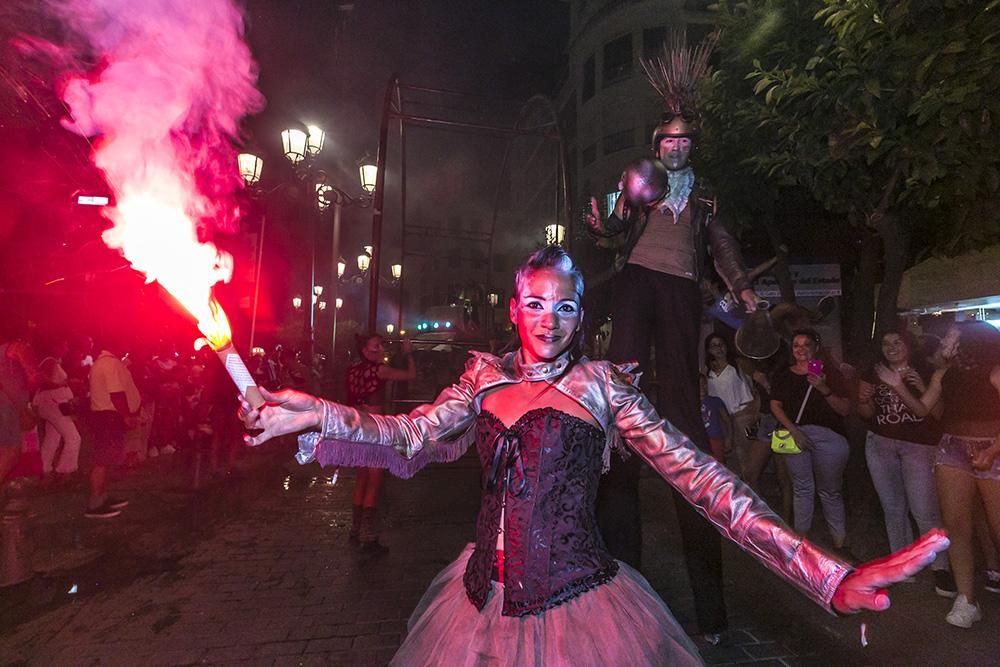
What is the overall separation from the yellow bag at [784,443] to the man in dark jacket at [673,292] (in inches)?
108

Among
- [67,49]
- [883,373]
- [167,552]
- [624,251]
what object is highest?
[67,49]

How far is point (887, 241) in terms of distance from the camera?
22.9ft

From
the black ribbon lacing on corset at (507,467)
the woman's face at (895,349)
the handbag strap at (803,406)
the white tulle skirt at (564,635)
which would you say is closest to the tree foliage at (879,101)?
the woman's face at (895,349)

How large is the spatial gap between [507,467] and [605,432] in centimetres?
47

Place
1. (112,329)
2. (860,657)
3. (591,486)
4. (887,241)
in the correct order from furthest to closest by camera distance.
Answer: (112,329), (887,241), (860,657), (591,486)

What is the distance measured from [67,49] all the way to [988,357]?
311 inches

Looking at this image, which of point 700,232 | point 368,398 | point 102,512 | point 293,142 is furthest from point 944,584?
point 293,142

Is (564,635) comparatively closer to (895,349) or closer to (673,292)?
(673,292)

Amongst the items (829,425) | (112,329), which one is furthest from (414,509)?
(112,329)

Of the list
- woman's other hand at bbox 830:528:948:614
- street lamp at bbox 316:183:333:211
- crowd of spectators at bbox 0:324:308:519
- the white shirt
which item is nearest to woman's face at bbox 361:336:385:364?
crowd of spectators at bbox 0:324:308:519

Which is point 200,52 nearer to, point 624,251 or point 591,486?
point 624,251

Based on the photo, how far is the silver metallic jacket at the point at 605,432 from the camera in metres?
1.85

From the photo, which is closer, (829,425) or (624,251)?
(624,251)

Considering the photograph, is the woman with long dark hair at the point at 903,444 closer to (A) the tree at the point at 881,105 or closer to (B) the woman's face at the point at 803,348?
(B) the woman's face at the point at 803,348
